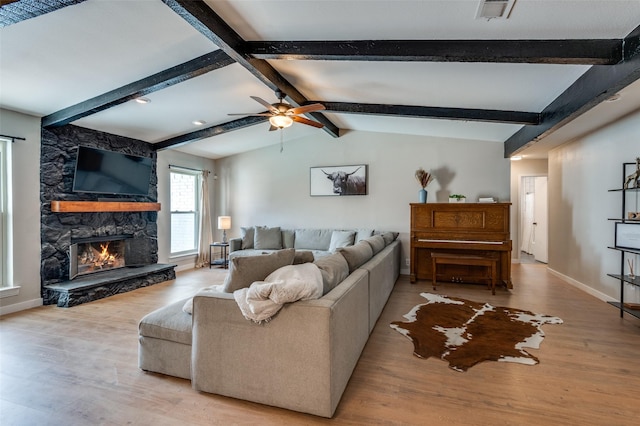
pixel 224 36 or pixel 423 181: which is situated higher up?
pixel 224 36

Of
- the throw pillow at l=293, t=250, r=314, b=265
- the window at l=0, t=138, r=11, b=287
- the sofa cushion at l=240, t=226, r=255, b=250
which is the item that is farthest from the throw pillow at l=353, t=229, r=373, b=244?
the window at l=0, t=138, r=11, b=287

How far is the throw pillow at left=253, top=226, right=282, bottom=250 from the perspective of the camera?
6.48m

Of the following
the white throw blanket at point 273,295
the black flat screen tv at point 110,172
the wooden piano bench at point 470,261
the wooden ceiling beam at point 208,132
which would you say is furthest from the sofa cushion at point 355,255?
the black flat screen tv at point 110,172

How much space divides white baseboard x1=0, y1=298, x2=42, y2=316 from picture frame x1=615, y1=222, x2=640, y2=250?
7144mm

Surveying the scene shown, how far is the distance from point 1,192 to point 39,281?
1.23 meters

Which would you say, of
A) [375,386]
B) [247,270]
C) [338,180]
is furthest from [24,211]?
Answer: [338,180]

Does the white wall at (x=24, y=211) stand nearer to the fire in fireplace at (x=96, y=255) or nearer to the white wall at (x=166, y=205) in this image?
the fire in fireplace at (x=96, y=255)

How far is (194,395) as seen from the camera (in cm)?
214

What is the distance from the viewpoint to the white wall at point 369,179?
5770mm

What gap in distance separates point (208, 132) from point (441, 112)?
154 inches

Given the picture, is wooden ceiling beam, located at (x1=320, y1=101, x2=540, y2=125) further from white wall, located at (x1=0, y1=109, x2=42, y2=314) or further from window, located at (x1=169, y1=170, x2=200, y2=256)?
white wall, located at (x1=0, y1=109, x2=42, y2=314)

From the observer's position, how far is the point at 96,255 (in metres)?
5.18

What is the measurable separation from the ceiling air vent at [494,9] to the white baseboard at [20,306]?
5776 millimetres

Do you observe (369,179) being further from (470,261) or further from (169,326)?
(169,326)
